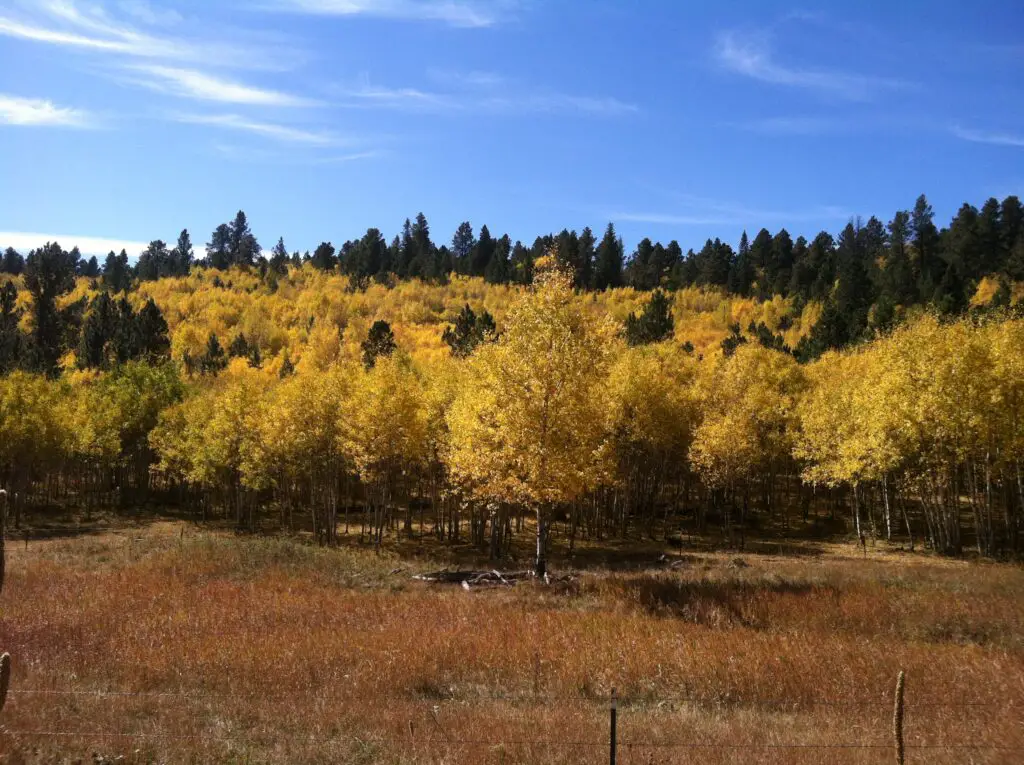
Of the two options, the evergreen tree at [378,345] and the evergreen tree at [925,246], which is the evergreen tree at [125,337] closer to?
the evergreen tree at [378,345]

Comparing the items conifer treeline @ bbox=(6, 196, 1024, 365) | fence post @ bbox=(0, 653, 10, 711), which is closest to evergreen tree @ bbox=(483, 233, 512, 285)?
conifer treeline @ bbox=(6, 196, 1024, 365)

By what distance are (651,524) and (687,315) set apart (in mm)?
85796

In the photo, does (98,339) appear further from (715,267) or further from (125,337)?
(715,267)

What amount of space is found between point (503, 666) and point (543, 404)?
12.7 m

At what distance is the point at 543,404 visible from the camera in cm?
2567

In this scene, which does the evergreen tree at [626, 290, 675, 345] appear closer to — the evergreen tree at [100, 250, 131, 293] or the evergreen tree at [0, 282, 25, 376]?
the evergreen tree at [0, 282, 25, 376]

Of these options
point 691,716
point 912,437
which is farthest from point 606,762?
point 912,437

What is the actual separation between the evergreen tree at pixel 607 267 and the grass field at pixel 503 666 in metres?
130

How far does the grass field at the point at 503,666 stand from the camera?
376 inches

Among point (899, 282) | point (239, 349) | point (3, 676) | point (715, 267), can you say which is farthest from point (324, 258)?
point (3, 676)

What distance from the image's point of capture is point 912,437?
113ft

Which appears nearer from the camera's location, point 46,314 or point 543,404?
point 543,404

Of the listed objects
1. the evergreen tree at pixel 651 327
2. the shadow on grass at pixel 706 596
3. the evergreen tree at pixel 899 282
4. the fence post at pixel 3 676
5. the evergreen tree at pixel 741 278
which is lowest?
the shadow on grass at pixel 706 596

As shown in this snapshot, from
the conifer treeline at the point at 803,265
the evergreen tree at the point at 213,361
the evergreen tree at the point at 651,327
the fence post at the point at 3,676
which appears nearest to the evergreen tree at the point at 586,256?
the conifer treeline at the point at 803,265
